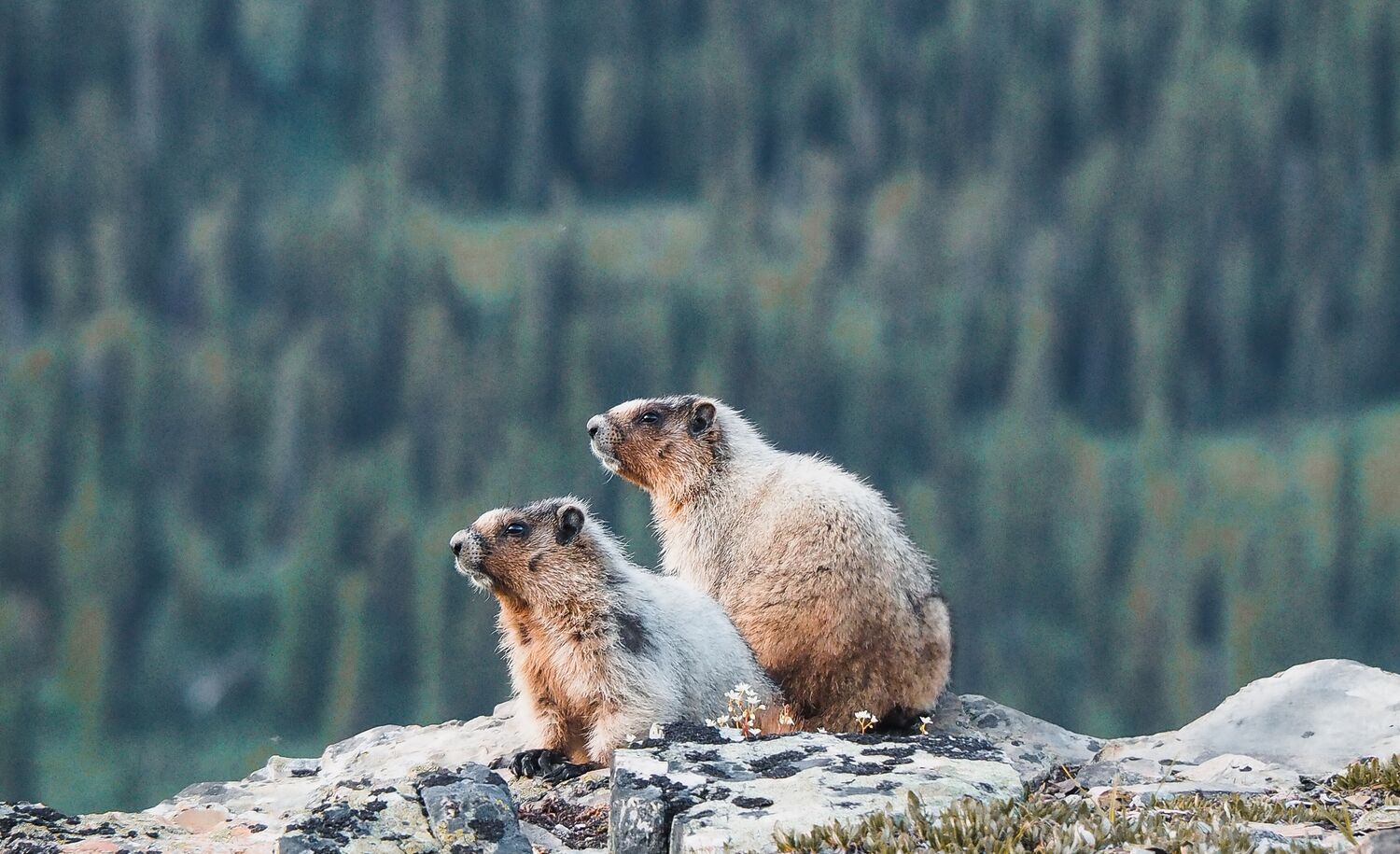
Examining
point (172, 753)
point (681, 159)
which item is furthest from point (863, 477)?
point (681, 159)

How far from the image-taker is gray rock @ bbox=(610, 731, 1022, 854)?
9.37 metres

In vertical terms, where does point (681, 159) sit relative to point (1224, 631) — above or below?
above

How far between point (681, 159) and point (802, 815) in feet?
410

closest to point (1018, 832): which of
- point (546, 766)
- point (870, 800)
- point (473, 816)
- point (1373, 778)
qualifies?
point (870, 800)

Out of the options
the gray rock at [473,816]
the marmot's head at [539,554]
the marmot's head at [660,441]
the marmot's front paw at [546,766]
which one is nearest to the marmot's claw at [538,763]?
the marmot's front paw at [546,766]

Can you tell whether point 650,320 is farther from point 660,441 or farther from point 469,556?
point 469,556

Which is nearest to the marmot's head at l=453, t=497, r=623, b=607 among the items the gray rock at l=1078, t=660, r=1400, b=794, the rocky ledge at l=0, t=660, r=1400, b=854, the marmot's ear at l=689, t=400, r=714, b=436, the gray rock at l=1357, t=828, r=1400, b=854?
the rocky ledge at l=0, t=660, r=1400, b=854

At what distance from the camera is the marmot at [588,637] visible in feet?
41.5

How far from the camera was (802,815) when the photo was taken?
9406 millimetres

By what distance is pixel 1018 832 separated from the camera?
29.4 feet

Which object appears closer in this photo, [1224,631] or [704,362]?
[1224,631]

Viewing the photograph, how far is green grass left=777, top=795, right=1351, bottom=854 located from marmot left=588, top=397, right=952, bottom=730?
185 inches

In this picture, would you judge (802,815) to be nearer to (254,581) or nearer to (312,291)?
(254,581)

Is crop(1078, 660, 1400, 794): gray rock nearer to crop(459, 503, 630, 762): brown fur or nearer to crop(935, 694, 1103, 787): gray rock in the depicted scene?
crop(935, 694, 1103, 787): gray rock
